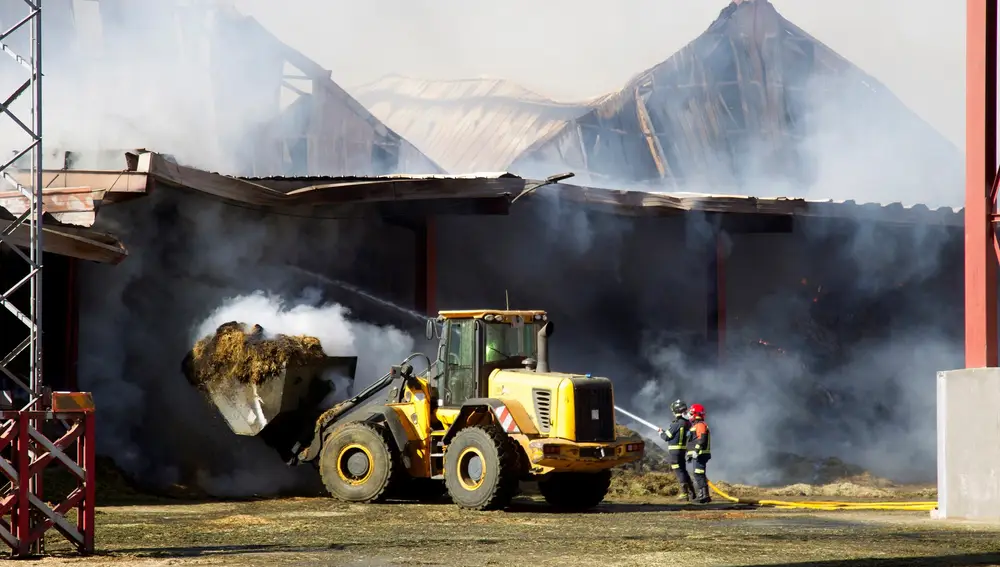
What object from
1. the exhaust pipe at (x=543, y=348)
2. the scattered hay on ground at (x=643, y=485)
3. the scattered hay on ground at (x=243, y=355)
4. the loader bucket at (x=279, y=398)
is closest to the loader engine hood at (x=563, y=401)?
the exhaust pipe at (x=543, y=348)

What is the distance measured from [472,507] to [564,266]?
1206 centimetres

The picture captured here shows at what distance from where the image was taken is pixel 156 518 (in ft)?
49.0

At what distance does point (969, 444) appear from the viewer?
14.4 metres

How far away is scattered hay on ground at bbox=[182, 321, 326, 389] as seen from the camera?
1803cm

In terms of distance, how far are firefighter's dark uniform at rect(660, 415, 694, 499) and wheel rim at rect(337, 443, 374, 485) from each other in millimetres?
4182

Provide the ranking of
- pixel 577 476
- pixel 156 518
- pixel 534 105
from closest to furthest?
1. pixel 156 518
2. pixel 577 476
3. pixel 534 105

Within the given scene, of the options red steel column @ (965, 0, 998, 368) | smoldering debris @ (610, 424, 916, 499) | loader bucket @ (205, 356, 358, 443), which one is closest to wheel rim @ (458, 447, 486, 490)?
loader bucket @ (205, 356, 358, 443)

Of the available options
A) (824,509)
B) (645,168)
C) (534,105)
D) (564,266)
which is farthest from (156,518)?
(534,105)

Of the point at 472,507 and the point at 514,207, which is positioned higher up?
the point at 514,207

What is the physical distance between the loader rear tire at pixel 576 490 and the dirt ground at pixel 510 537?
→ 0.26 m

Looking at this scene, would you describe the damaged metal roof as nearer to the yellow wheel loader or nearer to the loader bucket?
the loader bucket

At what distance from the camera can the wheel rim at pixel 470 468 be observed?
1588 cm

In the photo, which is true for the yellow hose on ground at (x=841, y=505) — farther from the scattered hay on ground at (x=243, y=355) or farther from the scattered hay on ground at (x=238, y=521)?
the scattered hay on ground at (x=238, y=521)

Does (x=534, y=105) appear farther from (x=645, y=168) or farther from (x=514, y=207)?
(x=514, y=207)
